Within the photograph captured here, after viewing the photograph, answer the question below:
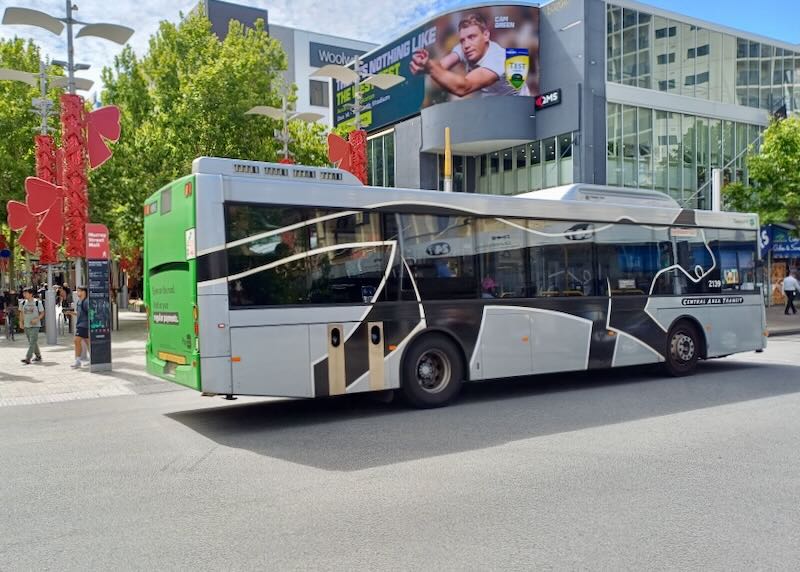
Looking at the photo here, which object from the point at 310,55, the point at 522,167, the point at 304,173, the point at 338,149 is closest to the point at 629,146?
the point at 522,167

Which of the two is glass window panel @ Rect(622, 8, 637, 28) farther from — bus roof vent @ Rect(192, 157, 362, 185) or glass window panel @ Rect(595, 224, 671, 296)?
bus roof vent @ Rect(192, 157, 362, 185)

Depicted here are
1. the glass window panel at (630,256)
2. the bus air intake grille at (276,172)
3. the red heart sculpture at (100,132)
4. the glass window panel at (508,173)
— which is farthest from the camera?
the glass window panel at (508,173)

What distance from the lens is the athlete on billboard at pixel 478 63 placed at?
30672mm

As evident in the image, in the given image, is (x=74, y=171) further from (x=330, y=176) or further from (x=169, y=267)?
(x=330, y=176)

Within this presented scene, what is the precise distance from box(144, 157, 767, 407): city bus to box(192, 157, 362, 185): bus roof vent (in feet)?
0.06

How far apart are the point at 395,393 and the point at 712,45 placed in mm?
29703

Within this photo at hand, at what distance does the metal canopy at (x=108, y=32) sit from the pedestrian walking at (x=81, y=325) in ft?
17.7

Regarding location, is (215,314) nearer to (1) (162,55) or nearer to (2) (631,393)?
(2) (631,393)

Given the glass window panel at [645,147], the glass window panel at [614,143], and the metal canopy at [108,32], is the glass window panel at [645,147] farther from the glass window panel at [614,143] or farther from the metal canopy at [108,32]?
the metal canopy at [108,32]

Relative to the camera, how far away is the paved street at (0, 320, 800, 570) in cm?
428

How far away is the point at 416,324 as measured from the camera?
9.01 m

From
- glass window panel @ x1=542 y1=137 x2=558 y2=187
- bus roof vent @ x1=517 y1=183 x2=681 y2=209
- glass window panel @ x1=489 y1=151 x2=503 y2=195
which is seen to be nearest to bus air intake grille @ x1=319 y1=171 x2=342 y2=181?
bus roof vent @ x1=517 y1=183 x2=681 y2=209

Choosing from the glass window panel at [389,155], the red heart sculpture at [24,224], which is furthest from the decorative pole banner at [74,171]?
the glass window panel at [389,155]

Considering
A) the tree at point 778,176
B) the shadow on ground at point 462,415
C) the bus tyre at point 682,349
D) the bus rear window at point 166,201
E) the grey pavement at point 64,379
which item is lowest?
the shadow on ground at point 462,415
